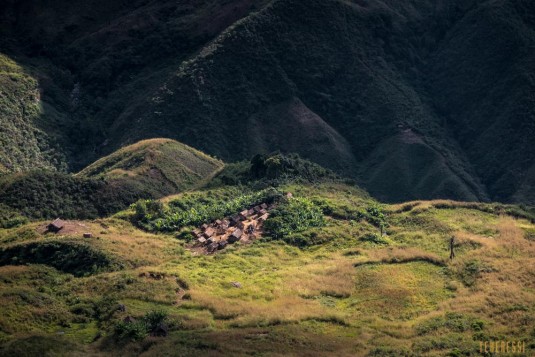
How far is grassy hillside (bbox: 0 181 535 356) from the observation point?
41062mm

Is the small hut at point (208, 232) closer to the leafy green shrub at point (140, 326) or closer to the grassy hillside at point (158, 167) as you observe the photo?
the grassy hillside at point (158, 167)

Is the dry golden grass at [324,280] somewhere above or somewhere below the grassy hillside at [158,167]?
below

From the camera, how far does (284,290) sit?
49.4 meters

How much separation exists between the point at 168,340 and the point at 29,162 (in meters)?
52.4

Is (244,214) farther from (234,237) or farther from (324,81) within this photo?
(324,81)

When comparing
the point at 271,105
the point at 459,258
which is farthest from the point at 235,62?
the point at 459,258

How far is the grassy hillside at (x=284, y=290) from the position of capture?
41.1 m

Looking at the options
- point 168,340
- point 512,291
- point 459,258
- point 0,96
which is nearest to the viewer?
point 168,340

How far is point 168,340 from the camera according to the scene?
40.9 m

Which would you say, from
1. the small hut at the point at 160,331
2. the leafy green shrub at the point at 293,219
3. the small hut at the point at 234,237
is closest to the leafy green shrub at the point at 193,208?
the leafy green shrub at the point at 293,219

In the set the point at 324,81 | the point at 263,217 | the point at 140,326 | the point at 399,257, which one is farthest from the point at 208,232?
the point at 324,81

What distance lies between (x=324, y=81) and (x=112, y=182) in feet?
149

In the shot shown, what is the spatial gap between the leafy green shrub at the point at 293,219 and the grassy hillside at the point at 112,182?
15621mm

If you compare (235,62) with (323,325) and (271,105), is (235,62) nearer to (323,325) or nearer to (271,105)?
(271,105)
